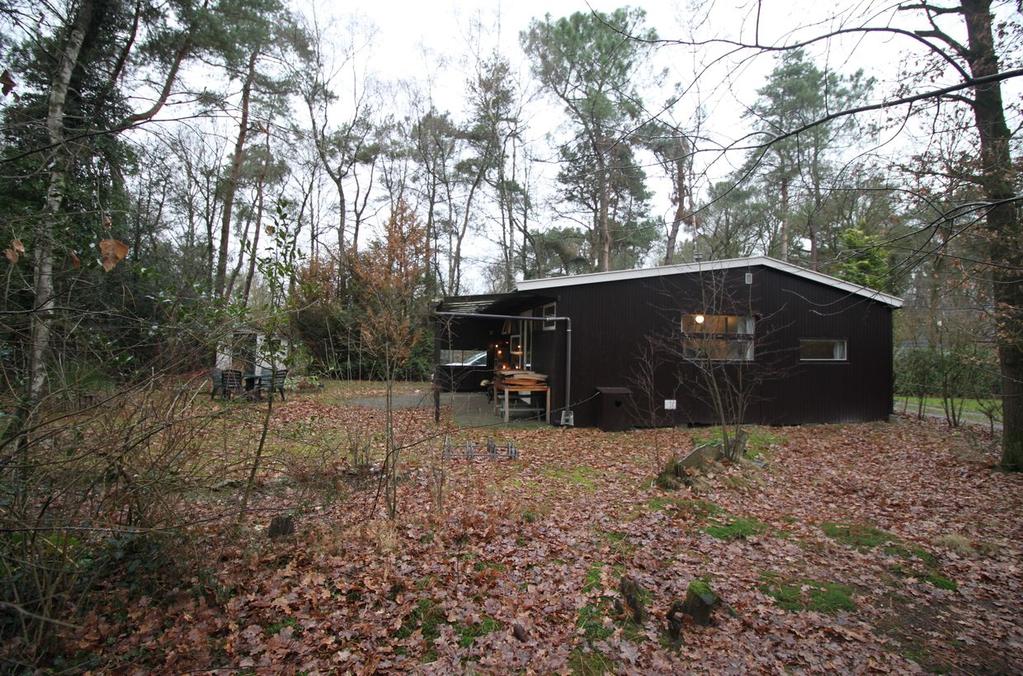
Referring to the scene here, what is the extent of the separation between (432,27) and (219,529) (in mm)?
22049

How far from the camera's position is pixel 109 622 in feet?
9.73

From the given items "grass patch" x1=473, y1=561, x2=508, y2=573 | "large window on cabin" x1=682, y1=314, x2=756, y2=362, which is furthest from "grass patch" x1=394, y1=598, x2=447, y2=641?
"large window on cabin" x1=682, y1=314, x2=756, y2=362

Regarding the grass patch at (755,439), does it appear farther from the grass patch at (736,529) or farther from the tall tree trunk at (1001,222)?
the tall tree trunk at (1001,222)

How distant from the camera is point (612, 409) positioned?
10.2 meters

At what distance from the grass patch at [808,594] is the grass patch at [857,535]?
107 centimetres

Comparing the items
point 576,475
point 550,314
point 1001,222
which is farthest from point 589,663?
point 550,314

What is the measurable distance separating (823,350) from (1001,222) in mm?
7246

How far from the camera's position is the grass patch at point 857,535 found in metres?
4.58

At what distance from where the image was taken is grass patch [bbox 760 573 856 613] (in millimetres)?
3436

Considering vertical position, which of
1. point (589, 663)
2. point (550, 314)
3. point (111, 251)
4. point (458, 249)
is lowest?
point (589, 663)

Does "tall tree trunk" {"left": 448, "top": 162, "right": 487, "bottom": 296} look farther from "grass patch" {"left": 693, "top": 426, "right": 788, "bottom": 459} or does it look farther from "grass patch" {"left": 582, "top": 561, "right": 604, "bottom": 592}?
"grass patch" {"left": 582, "top": 561, "right": 604, "bottom": 592}

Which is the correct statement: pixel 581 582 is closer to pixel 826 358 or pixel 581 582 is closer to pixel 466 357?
pixel 826 358

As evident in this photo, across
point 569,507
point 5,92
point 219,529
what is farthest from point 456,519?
point 5,92

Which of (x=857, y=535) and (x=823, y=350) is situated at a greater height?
(x=823, y=350)
